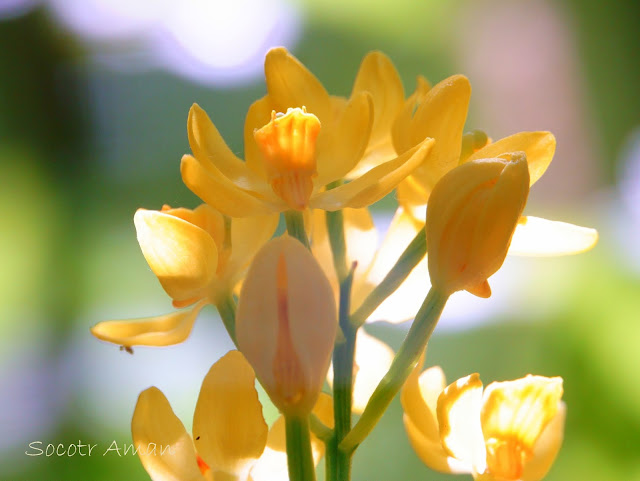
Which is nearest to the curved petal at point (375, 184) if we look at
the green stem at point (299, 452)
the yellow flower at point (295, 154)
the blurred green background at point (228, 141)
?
the yellow flower at point (295, 154)

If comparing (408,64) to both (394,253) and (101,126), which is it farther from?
(394,253)

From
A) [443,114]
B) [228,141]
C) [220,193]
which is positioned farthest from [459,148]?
[228,141]

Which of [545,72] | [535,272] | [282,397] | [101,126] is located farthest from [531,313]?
[282,397]

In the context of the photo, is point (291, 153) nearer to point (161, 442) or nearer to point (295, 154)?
point (295, 154)

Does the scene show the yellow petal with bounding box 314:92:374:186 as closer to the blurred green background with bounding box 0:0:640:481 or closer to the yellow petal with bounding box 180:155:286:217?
the yellow petal with bounding box 180:155:286:217

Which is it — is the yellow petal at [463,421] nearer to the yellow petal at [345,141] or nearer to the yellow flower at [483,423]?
the yellow flower at [483,423]

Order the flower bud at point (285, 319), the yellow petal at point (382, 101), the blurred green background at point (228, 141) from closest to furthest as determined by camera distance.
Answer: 1. the flower bud at point (285, 319)
2. the yellow petal at point (382, 101)
3. the blurred green background at point (228, 141)
